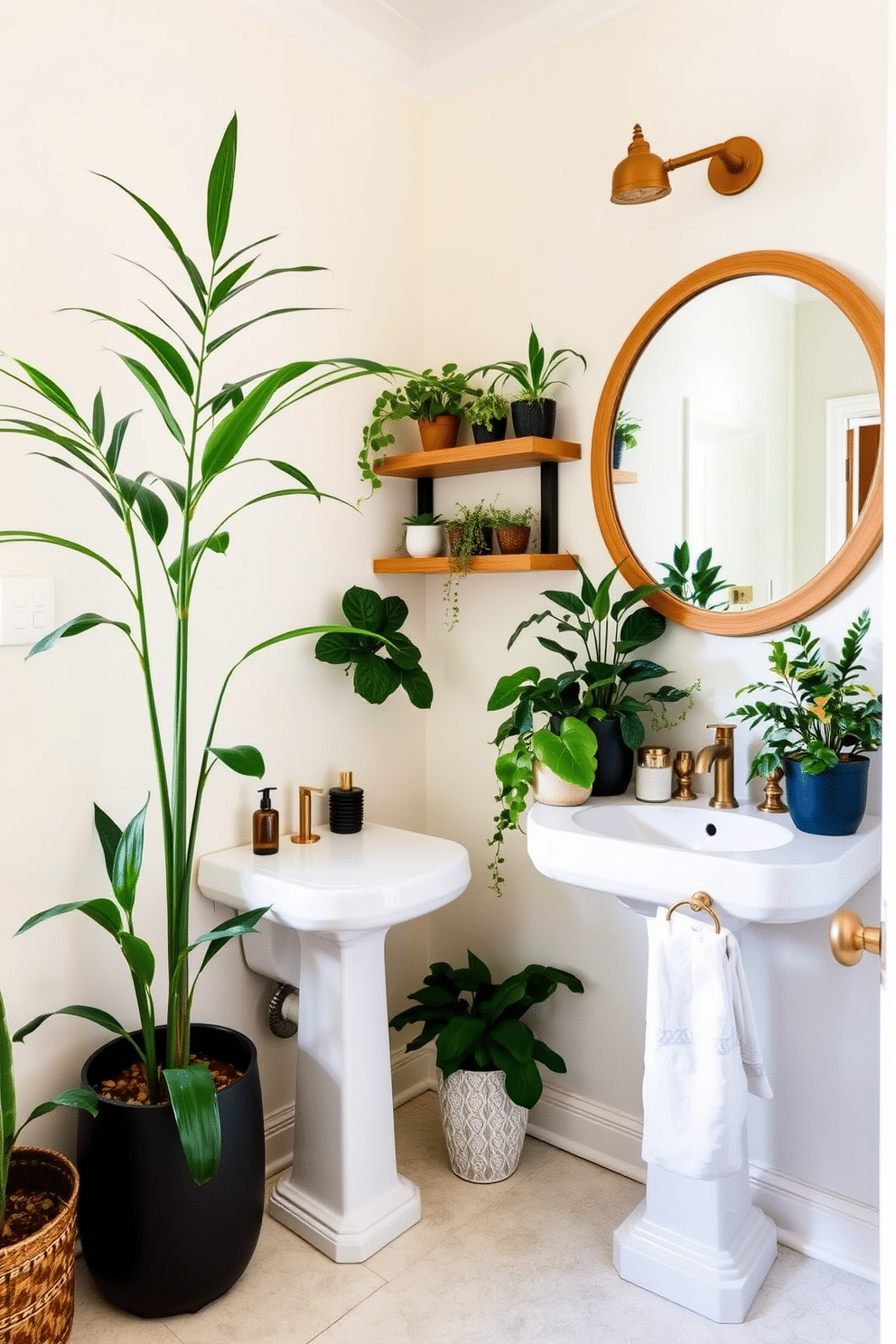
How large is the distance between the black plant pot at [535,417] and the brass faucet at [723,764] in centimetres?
78

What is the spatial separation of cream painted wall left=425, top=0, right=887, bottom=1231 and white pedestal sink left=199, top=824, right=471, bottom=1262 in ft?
1.69

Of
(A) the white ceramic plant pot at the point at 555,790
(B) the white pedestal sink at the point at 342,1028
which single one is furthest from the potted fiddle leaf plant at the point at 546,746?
(B) the white pedestal sink at the point at 342,1028

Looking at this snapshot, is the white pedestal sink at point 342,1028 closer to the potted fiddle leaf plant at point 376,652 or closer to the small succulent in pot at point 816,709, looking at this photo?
the potted fiddle leaf plant at point 376,652

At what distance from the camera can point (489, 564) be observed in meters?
2.25

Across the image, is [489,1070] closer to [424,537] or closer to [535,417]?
[424,537]

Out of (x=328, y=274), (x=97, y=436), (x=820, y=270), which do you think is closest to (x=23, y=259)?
(x=97, y=436)

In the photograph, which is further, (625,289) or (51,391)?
(625,289)

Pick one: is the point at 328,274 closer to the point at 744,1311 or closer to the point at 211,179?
the point at 211,179

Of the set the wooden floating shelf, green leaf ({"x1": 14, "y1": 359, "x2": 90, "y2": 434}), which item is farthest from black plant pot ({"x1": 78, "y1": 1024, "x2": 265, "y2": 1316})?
the wooden floating shelf

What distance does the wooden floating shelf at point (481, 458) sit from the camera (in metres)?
2.16

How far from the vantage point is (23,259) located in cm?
175

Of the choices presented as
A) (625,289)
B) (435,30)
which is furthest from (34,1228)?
(435,30)

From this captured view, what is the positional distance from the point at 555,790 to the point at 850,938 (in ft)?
3.62

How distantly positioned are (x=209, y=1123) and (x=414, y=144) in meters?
2.32
